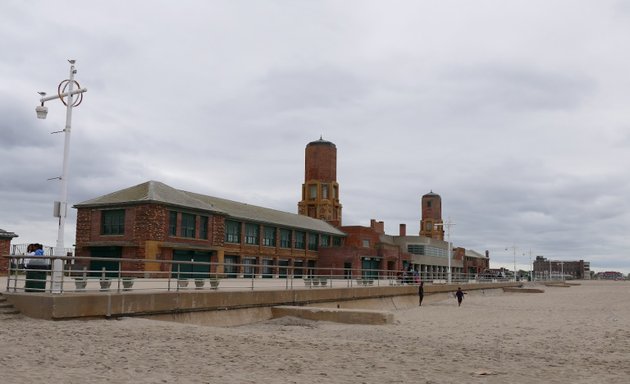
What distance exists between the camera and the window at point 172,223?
46219 millimetres

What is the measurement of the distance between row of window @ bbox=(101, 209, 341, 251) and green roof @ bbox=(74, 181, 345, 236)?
0.80 metres

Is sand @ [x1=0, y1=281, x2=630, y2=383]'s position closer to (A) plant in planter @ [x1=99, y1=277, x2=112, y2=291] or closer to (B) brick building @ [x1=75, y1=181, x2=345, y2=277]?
(A) plant in planter @ [x1=99, y1=277, x2=112, y2=291]

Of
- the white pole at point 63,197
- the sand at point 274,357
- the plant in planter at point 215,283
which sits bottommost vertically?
the sand at point 274,357

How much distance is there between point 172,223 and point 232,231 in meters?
10.1

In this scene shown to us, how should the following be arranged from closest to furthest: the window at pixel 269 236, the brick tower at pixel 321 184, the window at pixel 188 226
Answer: the window at pixel 188 226
the window at pixel 269 236
the brick tower at pixel 321 184

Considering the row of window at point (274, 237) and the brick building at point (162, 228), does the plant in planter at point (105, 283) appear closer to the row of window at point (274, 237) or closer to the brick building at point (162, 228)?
the brick building at point (162, 228)

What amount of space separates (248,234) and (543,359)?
46640 mm

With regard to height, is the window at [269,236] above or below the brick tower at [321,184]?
below

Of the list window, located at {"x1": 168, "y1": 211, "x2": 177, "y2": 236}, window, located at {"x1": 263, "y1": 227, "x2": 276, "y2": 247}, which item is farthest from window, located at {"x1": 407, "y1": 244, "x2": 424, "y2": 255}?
window, located at {"x1": 168, "y1": 211, "x2": 177, "y2": 236}

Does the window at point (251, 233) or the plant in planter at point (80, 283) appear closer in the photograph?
the plant in planter at point (80, 283)

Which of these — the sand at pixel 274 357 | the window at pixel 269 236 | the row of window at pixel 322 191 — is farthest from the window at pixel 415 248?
the sand at pixel 274 357

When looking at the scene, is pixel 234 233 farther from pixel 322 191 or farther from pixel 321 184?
pixel 321 184

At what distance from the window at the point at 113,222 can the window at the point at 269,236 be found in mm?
18431

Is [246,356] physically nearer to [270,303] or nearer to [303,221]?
[270,303]
